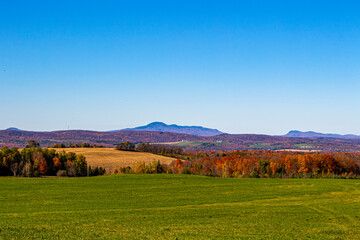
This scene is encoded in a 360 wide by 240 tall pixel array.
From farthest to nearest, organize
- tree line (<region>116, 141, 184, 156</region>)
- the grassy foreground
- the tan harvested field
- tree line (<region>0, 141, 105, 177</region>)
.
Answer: tree line (<region>116, 141, 184, 156</region>) < the tan harvested field < tree line (<region>0, 141, 105, 177</region>) < the grassy foreground

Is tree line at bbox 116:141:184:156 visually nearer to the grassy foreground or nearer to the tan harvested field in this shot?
the tan harvested field

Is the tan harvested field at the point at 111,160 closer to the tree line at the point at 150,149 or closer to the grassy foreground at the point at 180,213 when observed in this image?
the tree line at the point at 150,149

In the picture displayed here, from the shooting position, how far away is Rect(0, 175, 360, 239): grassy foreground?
64.1 ft

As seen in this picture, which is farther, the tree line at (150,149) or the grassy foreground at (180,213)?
the tree line at (150,149)

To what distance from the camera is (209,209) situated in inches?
1072

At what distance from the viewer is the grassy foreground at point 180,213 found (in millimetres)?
19531

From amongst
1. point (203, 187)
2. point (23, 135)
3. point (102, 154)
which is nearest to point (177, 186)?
point (203, 187)

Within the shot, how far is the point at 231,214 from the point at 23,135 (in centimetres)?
19863

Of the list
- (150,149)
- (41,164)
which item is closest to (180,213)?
(41,164)

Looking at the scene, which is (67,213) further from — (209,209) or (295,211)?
Answer: (295,211)

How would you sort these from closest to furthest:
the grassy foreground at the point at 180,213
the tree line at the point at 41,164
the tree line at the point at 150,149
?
the grassy foreground at the point at 180,213 < the tree line at the point at 41,164 < the tree line at the point at 150,149

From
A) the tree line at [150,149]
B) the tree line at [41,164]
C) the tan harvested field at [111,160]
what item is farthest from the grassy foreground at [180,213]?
the tree line at [150,149]

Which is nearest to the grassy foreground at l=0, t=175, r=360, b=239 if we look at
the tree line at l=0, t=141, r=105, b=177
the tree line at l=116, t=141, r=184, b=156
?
the tree line at l=0, t=141, r=105, b=177

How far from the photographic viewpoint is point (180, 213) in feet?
84.1
